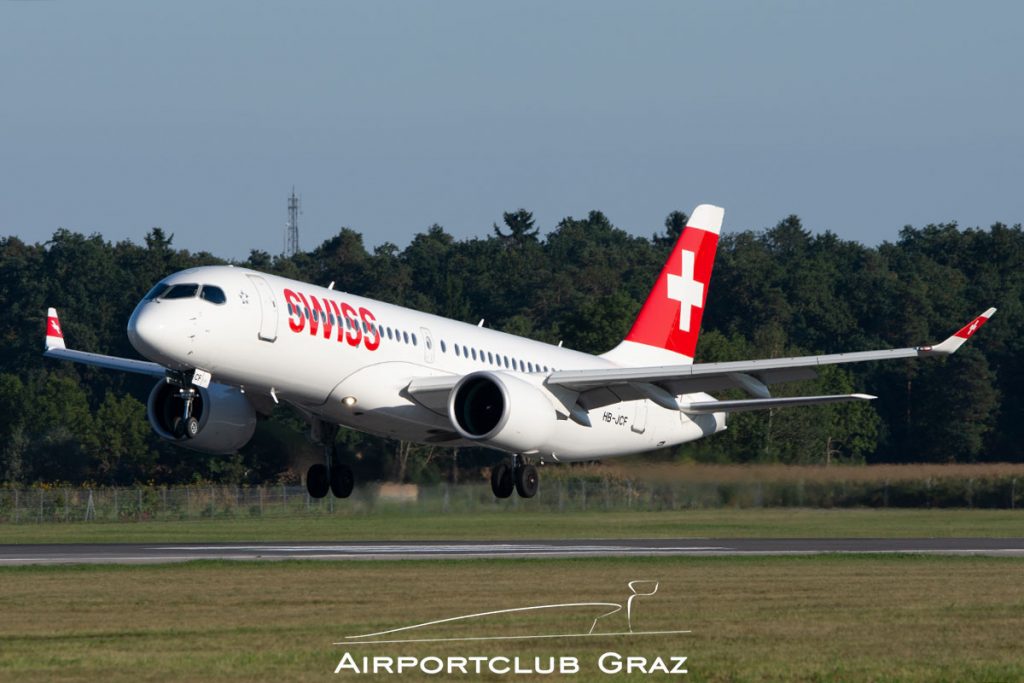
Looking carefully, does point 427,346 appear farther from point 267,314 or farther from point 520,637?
point 520,637

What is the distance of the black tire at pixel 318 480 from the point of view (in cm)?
4259

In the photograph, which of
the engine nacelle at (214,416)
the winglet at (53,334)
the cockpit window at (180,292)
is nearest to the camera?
the cockpit window at (180,292)

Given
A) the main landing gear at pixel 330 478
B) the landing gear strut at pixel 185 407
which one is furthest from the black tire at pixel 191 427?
the main landing gear at pixel 330 478

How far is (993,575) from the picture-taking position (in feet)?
121

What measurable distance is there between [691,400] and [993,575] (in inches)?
428

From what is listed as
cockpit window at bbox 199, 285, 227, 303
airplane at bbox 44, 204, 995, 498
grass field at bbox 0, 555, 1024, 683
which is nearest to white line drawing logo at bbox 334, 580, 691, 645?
grass field at bbox 0, 555, 1024, 683

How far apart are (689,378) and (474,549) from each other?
27.6ft

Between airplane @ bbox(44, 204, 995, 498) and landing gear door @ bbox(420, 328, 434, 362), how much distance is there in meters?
0.04

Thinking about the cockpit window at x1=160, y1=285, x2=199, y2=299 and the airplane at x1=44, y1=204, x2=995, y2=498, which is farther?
the airplane at x1=44, y1=204, x2=995, y2=498

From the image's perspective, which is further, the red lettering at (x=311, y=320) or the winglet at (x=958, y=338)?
the red lettering at (x=311, y=320)

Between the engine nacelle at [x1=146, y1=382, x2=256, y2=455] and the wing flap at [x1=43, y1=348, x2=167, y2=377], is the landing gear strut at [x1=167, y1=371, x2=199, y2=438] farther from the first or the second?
the wing flap at [x1=43, y1=348, x2=167, y2=377]

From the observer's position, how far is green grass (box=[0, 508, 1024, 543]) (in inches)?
2143

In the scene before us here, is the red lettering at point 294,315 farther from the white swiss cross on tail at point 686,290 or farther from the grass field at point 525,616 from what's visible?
the white swiss cross on tail at point 686,290

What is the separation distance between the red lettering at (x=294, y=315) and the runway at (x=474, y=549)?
26.0ft
